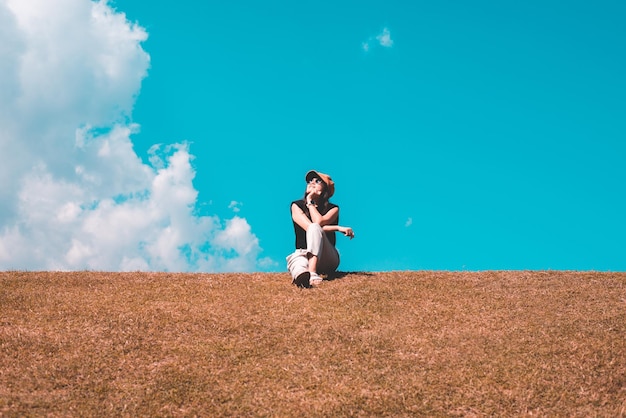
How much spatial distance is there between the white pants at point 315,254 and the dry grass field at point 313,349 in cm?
60

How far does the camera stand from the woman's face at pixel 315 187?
705 inches

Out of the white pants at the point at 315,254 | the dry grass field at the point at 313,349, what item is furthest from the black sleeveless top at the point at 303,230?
the dry grass field at the point at 313,349

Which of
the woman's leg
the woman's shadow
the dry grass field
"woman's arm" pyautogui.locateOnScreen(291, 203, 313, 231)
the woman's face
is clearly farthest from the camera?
→ the woman's face

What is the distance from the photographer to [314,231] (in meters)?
16.9

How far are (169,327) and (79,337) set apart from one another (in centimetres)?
175

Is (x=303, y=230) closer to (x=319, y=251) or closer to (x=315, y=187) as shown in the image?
(x=319, y=251)

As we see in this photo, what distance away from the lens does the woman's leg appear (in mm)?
16812

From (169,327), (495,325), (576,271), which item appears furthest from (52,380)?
(576,271)

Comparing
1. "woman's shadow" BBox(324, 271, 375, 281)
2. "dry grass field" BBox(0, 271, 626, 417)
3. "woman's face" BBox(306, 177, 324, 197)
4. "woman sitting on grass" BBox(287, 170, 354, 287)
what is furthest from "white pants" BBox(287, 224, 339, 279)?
"woman's face" BBox(306, 177, 324, 197)

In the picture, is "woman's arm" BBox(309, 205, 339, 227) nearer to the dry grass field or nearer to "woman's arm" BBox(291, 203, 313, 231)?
"woman's arm" BBox(291, 203, 313, 231)

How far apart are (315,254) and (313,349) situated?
4.52 metres

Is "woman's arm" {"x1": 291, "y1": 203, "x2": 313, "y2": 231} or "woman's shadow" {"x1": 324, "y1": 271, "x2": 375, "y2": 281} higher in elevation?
"woman's arm" {"x1": 291, "y1": 203, "x2": 313, "y2": 231}

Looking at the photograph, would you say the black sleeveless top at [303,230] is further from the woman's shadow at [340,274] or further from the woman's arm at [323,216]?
the woman's shadow at [340,274]

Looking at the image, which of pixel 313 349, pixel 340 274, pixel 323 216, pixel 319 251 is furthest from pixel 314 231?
pixel 313 349
